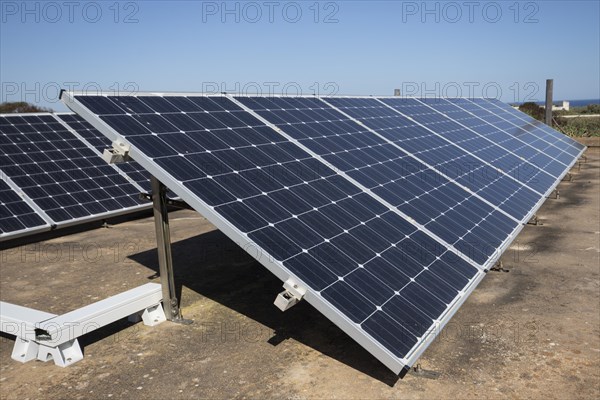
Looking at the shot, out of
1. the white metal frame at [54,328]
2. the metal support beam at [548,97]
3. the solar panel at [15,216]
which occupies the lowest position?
the white metal frame at [54,328]

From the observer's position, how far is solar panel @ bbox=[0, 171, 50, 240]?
14804 mm

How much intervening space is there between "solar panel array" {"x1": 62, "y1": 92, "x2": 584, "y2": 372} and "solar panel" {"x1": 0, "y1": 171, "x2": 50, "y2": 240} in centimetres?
791

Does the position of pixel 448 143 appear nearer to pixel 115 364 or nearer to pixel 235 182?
pixel 235 182

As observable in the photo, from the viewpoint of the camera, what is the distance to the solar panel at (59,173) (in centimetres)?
1669

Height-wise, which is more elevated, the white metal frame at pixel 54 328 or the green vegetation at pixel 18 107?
the green vegetation at pixel 18 107

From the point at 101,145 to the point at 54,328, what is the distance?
14158 mm

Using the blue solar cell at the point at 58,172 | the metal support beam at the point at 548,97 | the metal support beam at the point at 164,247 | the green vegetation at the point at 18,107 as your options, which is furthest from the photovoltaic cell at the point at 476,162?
the green vegetation at the point at 18,107

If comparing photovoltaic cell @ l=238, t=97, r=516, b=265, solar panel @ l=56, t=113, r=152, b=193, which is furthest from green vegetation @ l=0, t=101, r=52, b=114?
photovoltaic cell @ l=238, t=97, r=516, b=265

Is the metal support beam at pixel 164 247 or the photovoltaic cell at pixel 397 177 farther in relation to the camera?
the photovoltaic cell at pixel 397 177

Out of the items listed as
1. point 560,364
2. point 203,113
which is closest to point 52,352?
point 203,113

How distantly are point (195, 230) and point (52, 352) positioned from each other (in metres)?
8.92

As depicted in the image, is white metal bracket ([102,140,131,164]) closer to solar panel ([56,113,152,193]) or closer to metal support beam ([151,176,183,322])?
metal support beam ([151,176,183,322])

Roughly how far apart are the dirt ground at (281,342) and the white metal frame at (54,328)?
0.20 metres

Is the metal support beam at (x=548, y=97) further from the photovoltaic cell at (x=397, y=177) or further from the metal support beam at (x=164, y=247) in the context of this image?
the metal support beam at (x=164, y=247)
